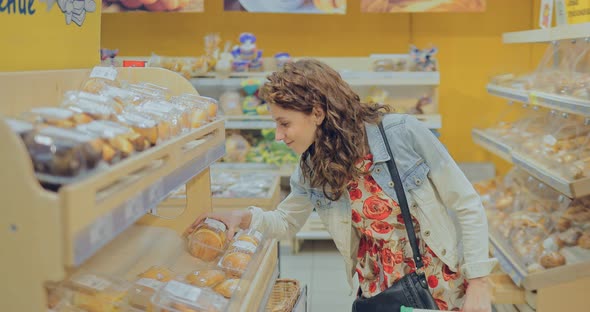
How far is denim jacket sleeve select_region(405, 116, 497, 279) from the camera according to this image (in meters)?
2.37

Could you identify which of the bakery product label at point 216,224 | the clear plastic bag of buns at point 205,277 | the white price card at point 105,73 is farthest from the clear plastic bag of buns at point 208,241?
the white price card at point 105,73

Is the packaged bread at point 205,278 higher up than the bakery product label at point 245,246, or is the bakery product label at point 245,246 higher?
the bakery product label at point 245,246

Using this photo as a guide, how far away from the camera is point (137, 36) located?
7.27m

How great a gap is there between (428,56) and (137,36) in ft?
9.83

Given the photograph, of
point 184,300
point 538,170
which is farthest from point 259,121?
point 184,300

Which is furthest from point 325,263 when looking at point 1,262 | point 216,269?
point 1,262

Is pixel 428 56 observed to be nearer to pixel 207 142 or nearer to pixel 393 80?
pixel 393 80

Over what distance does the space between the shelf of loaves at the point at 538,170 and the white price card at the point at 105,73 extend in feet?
8.24

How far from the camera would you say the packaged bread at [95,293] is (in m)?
1.72

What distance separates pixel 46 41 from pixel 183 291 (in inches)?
36.3

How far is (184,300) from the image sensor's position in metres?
1.88

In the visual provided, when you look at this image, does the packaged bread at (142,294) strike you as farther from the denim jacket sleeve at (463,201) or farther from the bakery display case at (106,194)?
the denim jacket sleeve at (463,201)

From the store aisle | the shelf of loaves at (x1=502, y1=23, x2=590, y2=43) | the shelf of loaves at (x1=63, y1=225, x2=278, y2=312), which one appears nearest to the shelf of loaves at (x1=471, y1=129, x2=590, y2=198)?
the shelf of loaves at (x1=502, y1=23, x2=590, y2=43)

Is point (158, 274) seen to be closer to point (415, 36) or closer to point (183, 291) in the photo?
point (183, 291)
